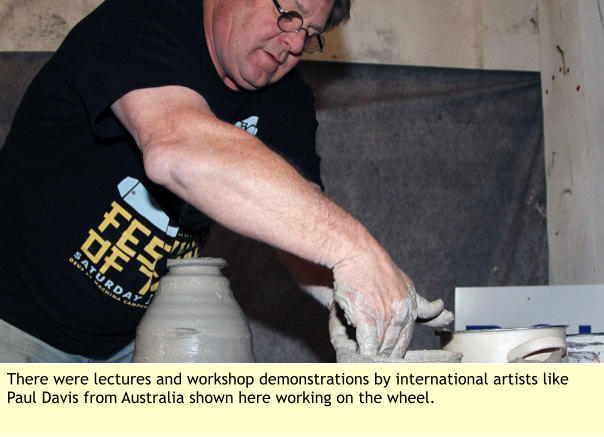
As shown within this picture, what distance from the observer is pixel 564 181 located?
2316mm

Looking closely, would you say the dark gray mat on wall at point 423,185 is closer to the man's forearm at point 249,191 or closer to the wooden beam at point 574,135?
the wooden beam at point 574,135

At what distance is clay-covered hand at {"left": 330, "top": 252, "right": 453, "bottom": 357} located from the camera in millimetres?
932

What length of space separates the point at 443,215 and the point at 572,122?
56 cm

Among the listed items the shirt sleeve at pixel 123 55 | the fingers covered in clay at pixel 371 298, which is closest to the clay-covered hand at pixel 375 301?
the fingers covered in clay at pixel 371 298

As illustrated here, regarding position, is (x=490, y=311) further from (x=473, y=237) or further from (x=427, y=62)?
(x=427, y=62)

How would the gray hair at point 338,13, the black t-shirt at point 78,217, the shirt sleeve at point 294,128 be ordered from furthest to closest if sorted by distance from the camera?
the shirt sleeve at point 294,128
the gray hair at point 338,13
the black t-shirt at point 78,217

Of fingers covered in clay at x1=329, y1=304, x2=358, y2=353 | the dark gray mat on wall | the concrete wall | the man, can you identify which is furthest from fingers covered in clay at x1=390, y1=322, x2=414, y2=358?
the concrete wall

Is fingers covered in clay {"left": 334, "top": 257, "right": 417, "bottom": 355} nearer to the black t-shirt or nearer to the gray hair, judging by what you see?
the black t-shirt

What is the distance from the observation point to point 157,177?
3.04 ft

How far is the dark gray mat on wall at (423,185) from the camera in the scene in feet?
7.54

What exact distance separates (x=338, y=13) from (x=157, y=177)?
70 cm

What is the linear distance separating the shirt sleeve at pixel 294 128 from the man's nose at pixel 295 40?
0.66 feet
